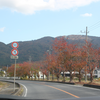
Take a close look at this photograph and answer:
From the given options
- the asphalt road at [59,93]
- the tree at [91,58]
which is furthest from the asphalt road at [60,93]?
the tree at [91,58]

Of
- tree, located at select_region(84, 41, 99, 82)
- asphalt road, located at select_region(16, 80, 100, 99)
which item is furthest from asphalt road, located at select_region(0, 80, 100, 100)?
tree, located at select_region(84, 41, 99, 82)

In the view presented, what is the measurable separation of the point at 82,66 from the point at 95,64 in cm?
538

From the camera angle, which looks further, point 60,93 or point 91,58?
point 91,58

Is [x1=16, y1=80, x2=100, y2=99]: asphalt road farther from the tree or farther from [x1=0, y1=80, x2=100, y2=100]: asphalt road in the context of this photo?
the tree

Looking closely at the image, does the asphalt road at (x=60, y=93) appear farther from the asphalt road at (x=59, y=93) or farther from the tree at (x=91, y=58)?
the tree at (x=91, y=58)

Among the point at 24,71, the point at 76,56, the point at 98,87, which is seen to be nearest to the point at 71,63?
the point at 76,56

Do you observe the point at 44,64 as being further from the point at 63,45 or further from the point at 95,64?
the point at 95,64

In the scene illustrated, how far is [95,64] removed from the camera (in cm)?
2561

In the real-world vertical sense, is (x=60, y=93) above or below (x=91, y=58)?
below

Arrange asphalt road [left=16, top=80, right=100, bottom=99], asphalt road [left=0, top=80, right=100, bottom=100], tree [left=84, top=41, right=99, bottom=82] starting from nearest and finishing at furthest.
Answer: asphalt road [left=0, top=80, right=100, bottom=100] → asphalt road [left=16, top=80, right=100, bottom=99] → tree [left=84, top=41, right=99, bottom=82]

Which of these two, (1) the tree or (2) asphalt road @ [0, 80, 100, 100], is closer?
(2) asphalt road @ [0, 80, 100, 100]

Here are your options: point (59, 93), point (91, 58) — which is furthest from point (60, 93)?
point (91, 58)

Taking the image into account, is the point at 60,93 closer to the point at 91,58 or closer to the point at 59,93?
the point at 59,93

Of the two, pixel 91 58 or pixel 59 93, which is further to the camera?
pixel 91 58
